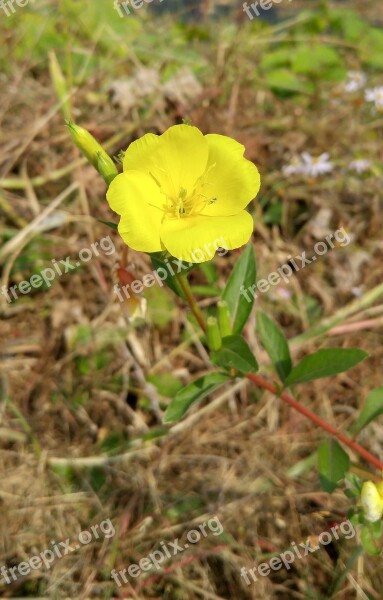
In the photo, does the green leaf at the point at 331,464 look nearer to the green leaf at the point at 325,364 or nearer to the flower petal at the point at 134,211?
the green leaf at the point at 325,364

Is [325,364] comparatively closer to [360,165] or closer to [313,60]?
[360,165]

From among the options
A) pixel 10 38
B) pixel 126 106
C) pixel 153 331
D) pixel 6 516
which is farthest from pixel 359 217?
pixel 10 38

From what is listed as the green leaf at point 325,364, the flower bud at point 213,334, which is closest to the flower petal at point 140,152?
the flower bud at point 213,334

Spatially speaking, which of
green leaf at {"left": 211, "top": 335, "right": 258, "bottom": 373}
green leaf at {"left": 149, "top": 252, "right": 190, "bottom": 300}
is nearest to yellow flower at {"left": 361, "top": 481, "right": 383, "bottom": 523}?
green leaf at {"left": 211, "top": 335, "right": 258, "bottom": 373}

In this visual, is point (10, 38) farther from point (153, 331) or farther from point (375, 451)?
point (375, 451)

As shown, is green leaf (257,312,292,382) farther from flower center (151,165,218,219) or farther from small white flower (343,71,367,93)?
small white flower (343,71,367,93)

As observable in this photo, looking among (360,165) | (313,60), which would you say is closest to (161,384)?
(360,165)
